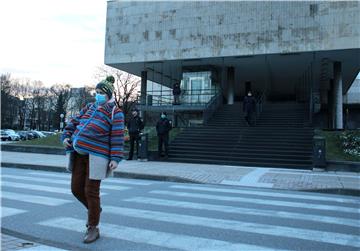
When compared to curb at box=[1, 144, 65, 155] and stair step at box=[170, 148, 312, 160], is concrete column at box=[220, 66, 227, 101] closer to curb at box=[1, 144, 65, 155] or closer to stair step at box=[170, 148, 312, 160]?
stair step at box=[170, 148, 312, 160]

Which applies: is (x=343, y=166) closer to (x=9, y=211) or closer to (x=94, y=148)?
(x=9, y=211)

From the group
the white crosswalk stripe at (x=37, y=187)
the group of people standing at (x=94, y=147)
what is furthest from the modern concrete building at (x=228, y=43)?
the group of people standing at (x=94, y=147)

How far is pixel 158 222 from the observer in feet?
20.8

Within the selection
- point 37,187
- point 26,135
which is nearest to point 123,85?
point 26,135

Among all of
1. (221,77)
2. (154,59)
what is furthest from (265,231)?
(221,77)

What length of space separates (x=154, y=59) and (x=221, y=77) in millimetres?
6317

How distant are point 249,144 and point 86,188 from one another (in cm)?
1499

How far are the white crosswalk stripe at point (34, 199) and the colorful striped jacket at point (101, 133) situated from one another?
304cm

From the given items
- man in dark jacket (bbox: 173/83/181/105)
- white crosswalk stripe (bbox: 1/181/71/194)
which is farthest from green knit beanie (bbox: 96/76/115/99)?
man in dark jacket (bbox: 173/83/181/105)

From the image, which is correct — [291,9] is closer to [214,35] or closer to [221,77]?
[214,35]

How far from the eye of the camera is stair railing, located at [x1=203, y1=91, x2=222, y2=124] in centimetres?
2599

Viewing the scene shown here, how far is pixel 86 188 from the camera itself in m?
5.08

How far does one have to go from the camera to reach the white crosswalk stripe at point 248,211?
21.8ft

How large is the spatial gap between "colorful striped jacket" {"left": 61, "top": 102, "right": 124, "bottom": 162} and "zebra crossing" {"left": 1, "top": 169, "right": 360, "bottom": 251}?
3.65ft
